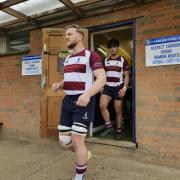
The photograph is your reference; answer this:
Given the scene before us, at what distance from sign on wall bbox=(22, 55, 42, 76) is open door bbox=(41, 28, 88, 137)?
68cm

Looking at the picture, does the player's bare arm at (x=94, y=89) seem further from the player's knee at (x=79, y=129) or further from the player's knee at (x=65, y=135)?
the player's knee at (x=65, y=135)

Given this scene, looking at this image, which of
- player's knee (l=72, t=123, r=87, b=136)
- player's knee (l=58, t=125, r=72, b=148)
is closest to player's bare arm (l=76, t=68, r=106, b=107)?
player's knee (l=72, t=123, r=87, b=136)

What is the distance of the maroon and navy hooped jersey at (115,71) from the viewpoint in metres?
4.62

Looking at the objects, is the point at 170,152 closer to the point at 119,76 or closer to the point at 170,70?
the point at 170,70

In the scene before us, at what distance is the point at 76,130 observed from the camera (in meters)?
2.71

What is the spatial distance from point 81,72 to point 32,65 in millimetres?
2904

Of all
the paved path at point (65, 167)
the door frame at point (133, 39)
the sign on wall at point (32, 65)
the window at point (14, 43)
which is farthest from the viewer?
the window at point (14, 43)

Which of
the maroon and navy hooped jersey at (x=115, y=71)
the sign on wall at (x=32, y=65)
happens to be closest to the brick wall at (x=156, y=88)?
the maroon and navy hooped jersey at (x=115, y=71)

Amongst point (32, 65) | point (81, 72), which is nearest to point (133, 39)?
point (81, 72)

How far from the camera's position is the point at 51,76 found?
4.74m

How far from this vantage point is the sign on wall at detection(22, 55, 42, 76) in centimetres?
535

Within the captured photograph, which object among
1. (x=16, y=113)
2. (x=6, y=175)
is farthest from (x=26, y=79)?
(x=6, y=175)

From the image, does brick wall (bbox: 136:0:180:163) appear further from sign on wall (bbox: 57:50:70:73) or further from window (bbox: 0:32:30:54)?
window (bbox: 0:32:30:54)

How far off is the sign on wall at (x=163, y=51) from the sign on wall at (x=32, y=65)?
7.78 feet
